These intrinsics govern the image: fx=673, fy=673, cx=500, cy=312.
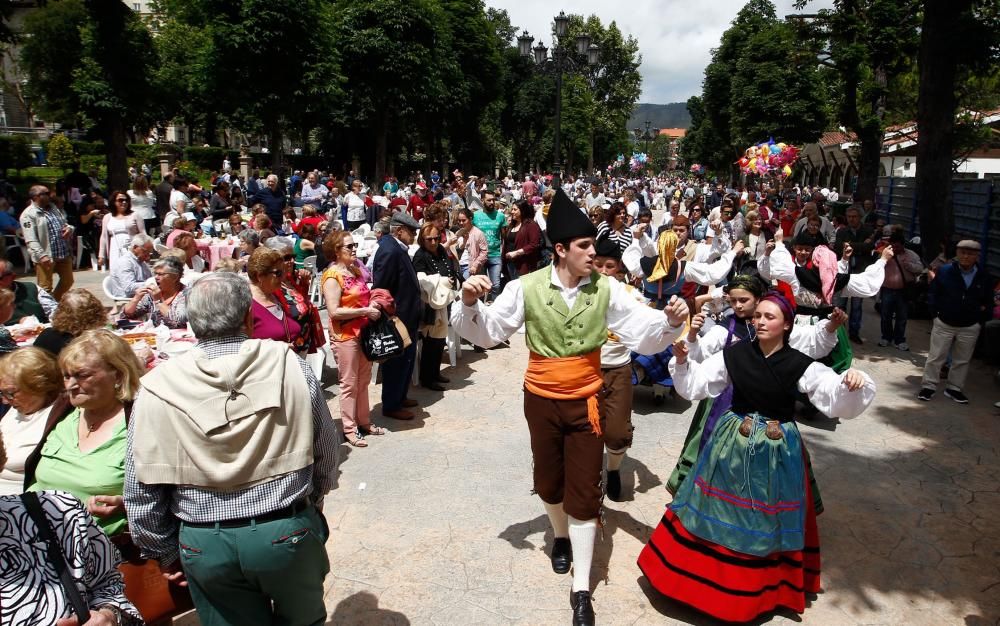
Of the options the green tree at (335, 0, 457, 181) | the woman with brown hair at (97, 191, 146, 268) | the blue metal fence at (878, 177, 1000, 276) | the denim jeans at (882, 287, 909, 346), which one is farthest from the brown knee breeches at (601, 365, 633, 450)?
the green tree at (335, 0, 457, 181)

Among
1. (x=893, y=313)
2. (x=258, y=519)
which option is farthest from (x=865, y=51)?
(x=258, y=519)

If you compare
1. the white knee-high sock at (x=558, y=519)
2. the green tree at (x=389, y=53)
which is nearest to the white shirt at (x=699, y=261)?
the white knee-high sock at (x=558, y=519)

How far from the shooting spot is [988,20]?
9.94 meters

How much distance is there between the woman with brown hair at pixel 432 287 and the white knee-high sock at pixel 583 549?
365 cm

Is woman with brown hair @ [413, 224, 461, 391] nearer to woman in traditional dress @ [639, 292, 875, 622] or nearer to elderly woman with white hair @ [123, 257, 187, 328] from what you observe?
elderly woman with white hair @ [123, 257, 187, 328]

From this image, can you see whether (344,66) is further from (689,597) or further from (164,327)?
(689,597)

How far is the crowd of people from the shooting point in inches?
87.7

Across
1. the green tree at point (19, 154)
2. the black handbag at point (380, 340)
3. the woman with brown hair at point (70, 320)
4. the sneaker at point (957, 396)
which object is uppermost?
the green tree at point (19, 154)

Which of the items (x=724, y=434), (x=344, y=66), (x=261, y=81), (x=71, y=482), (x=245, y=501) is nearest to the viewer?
(x=245, y=501)

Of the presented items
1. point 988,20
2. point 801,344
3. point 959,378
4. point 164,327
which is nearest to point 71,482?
point 164,327

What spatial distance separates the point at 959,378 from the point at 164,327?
7.82m

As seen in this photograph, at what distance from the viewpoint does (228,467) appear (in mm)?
2203

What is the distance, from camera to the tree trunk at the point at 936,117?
401 inches

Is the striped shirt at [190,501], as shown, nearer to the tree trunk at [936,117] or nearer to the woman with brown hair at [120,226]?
the woman with brown hair at [120,226]
